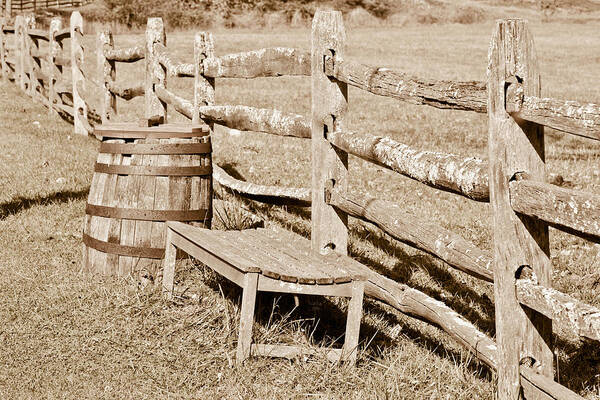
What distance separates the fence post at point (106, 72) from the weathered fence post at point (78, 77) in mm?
911

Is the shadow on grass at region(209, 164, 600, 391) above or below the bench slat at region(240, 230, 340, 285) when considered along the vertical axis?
below

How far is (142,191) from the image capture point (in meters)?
5.50

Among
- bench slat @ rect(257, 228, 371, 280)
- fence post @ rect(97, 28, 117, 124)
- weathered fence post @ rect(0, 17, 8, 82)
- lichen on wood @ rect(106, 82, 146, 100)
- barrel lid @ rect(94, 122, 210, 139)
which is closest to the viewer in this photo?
bench slat @ rect(257, 228, 371, 280)

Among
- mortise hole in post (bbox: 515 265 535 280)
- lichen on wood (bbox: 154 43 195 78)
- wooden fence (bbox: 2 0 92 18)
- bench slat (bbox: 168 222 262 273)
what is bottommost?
wooden fence (bbox: 2 0 92 18)

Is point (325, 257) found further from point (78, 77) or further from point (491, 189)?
point (78, 77)

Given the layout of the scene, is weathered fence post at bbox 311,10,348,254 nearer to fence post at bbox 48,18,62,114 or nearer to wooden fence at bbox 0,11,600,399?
wooden fence at bbox 0,11,600,399

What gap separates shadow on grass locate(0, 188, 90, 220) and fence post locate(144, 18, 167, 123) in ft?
4.51

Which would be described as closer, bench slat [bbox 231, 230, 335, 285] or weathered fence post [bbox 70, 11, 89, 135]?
bench slat [bbox 231, 230, 335, 285]

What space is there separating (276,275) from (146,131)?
1.82m

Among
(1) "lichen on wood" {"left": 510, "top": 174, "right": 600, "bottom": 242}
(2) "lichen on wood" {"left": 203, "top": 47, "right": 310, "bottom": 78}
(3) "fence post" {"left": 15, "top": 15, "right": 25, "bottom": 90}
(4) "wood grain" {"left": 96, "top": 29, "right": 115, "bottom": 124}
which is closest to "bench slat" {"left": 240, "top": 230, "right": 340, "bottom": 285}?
(1) "lichen on wood" {"left": 510, "top": 174, "right": 600, "bottom": 242}

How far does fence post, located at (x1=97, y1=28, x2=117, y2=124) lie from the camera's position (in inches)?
449

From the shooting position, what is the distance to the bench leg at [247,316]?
13.5 ft

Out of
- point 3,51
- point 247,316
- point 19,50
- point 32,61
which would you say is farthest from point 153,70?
point 3,51

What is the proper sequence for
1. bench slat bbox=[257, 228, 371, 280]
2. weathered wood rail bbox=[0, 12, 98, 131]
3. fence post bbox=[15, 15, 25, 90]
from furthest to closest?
fence post bbox=[15, 15, 25, 90], weathered wood rail bbox=[0, 12, 98, 131], bench slat bbox=[257, 228, 371, 280]
